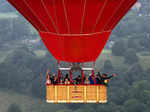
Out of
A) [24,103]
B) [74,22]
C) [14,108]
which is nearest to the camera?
[74,22]

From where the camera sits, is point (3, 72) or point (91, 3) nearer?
point (91, 3)

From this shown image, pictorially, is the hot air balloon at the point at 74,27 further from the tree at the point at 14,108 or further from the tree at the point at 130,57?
the tree at the point at 130,57

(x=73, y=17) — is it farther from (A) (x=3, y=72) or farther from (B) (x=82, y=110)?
(A) (x=3, y=72)

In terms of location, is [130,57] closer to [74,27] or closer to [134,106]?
[134,106]

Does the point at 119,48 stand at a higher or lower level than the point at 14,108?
higher

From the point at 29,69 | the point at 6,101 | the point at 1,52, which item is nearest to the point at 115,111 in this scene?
the point at 6,101

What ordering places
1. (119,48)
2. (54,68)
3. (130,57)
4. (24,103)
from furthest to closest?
(119,48)
(130,57)
(54,68)
(24,103)

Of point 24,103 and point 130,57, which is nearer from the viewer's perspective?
point 24,103

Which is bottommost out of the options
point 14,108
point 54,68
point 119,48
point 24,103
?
point 14,108

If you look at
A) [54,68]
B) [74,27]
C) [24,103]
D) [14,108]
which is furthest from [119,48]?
[74,27]
